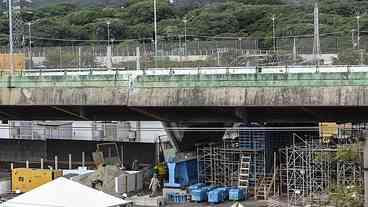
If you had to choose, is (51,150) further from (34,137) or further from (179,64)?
(179,64)

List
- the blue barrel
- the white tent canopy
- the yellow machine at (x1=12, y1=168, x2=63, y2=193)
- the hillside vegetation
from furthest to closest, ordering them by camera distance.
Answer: the hillside vegetation → the yellow machine at (x1=12, y1=168, x2=63, y2=193) → the blue barrel → the white tent canopy

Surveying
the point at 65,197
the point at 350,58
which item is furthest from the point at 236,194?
the point at 350,58

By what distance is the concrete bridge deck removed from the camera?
29.4m

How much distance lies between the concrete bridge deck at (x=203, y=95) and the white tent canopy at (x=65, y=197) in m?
7.45

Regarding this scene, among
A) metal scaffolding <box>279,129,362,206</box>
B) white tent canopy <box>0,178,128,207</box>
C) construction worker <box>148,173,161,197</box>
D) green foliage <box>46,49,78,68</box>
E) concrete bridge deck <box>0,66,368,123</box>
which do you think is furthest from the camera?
green foliage <box>46,49,78,68</box>

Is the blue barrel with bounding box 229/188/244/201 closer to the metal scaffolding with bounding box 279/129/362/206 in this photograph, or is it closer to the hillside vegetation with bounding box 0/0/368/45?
the metal scaffolding with bounding box 279/129/362/206

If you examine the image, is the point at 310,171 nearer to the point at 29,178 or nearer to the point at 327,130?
the point at 327,130

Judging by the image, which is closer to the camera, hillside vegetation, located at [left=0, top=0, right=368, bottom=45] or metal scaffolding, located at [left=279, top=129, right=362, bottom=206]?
metal scaffolding, located at [left=279, top=129, right=362, bottom=206]

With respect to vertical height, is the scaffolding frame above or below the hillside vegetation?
below

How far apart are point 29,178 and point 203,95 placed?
475 inches

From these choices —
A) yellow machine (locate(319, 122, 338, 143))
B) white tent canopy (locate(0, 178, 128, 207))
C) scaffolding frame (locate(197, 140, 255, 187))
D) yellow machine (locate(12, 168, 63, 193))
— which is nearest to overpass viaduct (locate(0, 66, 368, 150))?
scaffolding frame (locate(197, 140, 255, 187))

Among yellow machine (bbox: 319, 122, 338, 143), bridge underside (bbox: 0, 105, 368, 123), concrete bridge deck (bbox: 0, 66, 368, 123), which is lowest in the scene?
yellow machine (bbox: 319, 122, 338, 143)

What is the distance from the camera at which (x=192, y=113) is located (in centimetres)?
3544

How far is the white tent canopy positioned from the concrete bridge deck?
24.5 feet
